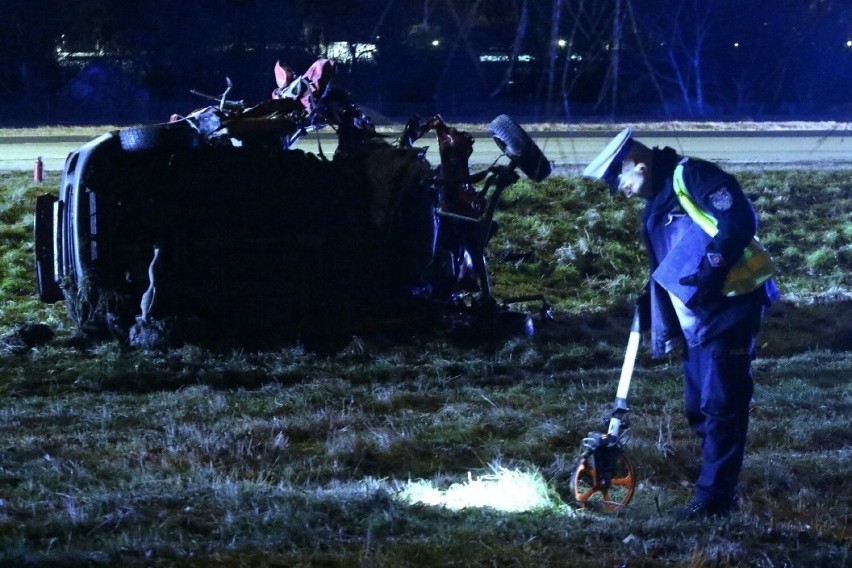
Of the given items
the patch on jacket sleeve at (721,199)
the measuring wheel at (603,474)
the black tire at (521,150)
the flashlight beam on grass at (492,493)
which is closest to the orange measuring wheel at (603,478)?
the measuring wheel at (603,474)

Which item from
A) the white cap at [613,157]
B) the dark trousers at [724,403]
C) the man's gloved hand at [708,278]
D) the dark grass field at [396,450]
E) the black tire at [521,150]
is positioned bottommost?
the dark grass field at [396,450]

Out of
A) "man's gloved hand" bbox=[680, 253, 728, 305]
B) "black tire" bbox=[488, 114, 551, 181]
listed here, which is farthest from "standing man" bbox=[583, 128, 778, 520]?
"black tire" bbox=[488, 114, 551, 181]

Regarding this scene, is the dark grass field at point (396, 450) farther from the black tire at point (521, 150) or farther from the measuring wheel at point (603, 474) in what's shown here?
the black tire at point (521, 150)

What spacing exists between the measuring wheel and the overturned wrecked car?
464cm

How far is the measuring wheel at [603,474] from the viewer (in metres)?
4.80

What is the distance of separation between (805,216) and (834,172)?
83.1 inches

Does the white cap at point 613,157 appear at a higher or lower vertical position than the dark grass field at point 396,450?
higher

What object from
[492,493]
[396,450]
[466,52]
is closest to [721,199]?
[492,493]

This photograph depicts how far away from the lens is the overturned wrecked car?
8820mm

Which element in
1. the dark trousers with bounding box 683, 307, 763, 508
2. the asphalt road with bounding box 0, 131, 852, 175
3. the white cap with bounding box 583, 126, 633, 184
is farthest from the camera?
the asphalt road with bounding box 0, 131, 852, 175

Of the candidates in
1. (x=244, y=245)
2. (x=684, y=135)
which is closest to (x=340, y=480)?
(x=244, y=245)

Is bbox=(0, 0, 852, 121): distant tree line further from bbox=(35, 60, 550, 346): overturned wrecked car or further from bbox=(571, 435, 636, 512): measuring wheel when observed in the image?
bbox=(571, 435, 636, 512): measuring wheel

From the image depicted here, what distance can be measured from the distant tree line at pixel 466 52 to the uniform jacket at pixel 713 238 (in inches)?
966

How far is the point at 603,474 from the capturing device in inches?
190
